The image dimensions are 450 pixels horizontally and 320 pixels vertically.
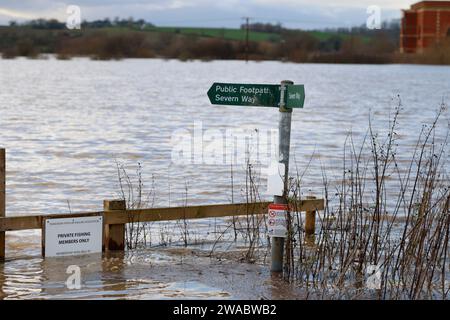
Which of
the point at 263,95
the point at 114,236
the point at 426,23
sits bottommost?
the point at 114,236

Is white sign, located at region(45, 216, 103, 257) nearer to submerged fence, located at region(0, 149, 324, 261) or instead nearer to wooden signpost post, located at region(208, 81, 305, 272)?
submerged fence, located at region(0, 149, 324, 261)

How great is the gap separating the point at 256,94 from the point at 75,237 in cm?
269

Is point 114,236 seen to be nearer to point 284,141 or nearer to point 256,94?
point 284,141

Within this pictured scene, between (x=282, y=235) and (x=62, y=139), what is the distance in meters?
21.2

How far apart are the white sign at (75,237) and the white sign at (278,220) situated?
6.63 ft

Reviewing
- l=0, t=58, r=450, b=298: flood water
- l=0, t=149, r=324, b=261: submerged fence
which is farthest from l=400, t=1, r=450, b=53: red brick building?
l=0, t=149, r=324, b=261: submerged fence

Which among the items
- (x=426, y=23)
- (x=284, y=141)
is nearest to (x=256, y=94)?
(x=284, y=141)

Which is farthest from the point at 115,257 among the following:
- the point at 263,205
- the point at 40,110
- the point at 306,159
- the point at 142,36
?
the point at 142,36

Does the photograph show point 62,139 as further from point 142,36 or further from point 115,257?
point 142,36

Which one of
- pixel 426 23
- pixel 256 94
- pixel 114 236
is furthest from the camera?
pixel 426 23

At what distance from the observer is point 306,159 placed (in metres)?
23.2

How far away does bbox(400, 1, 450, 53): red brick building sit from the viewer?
131500mm

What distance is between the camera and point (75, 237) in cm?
986

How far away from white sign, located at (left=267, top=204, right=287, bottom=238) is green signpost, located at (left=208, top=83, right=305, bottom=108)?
937mm
